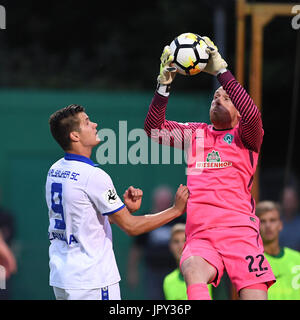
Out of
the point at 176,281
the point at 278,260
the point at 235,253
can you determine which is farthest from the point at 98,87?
the point at 235,253

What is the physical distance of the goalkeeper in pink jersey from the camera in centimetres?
454

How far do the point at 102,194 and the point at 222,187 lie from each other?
2.66 feet

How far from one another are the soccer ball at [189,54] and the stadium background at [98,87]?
3.81 meters

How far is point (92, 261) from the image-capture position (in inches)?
176

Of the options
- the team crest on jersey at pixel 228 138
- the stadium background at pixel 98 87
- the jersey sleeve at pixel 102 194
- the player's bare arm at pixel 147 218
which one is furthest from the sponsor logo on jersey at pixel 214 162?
the stadium background at pixel 98 87

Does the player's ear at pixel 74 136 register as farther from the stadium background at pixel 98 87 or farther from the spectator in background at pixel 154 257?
the spectator in background at pixel 154 257

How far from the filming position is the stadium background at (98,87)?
10.1 metres

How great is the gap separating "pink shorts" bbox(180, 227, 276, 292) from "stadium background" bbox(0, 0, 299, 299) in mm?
4376

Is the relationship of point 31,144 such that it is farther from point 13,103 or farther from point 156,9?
point 156,9

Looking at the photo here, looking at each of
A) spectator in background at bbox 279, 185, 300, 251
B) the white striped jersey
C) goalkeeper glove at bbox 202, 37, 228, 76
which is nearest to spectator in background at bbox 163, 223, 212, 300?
the white striped jersey

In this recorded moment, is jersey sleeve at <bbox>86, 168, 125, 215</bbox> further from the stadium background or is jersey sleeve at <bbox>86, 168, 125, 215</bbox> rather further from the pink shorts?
the stadium background

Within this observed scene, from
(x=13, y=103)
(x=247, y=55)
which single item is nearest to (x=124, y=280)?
(x=13, y=103)
